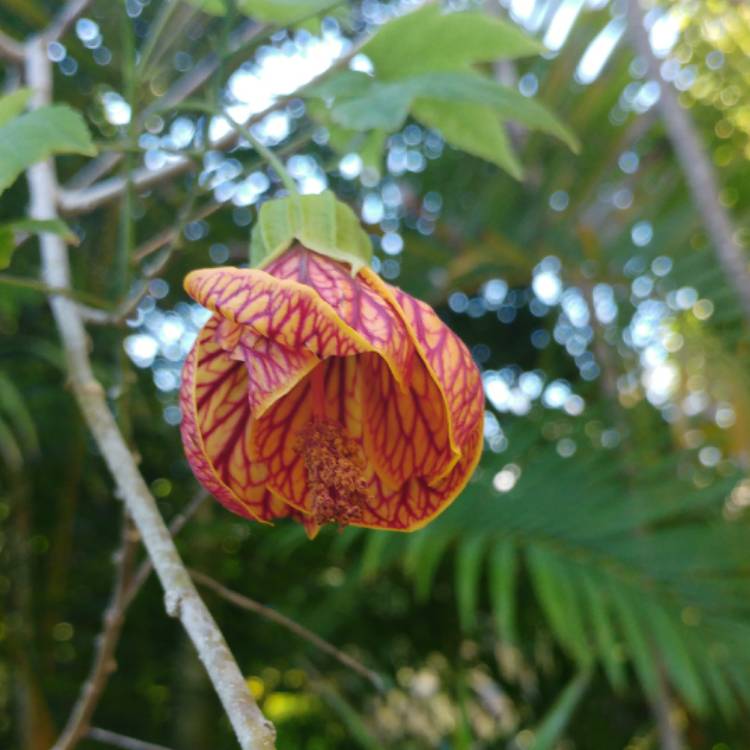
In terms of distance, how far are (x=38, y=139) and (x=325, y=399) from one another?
0.14 metres

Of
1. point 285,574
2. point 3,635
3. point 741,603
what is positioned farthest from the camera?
point 285,574

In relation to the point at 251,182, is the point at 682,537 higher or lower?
lower

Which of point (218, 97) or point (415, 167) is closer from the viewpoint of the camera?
point (218, 97)

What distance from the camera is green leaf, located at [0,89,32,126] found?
1.25ft

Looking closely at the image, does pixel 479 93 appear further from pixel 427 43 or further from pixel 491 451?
pixel 491 451

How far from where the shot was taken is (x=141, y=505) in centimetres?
33

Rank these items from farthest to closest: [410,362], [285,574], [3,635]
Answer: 1. [285,574]
2. [3,635]
3. [410,362]

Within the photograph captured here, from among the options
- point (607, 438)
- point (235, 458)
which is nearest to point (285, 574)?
point (607, 438)

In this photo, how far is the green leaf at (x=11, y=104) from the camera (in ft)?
1.25

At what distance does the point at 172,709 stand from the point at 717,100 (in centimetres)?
105

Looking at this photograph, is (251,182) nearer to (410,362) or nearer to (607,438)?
(607,438)

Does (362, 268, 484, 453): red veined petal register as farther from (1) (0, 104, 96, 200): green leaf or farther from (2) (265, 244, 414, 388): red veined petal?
(1) (0, 104, 96, 200): green leaf

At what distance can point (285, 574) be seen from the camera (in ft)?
4.20

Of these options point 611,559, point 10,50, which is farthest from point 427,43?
point 611,559
